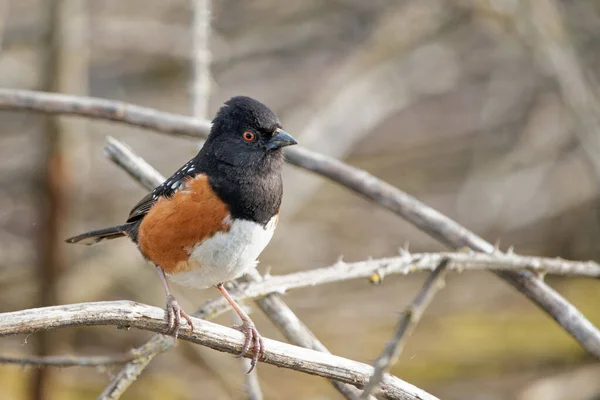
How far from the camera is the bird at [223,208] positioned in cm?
238

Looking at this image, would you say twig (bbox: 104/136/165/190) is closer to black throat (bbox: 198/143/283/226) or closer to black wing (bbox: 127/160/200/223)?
black wing (bbox: 127/160/200/223)

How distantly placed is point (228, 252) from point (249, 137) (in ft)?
1.47

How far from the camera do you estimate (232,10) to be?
670cm

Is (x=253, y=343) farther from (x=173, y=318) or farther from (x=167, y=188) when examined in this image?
(x=167, y=188)

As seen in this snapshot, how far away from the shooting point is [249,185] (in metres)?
2.46

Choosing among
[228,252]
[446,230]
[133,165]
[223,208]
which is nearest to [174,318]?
[228,252]

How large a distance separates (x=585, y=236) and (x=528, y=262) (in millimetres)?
3804

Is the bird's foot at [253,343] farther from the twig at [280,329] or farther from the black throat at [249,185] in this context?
the black throat at [249,185]

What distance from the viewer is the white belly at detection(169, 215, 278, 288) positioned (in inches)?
92.7

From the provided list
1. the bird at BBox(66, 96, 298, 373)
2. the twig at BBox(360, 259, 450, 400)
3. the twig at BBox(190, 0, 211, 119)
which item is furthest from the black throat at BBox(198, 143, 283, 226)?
the twig at BBox(360, 259, 450, 400)

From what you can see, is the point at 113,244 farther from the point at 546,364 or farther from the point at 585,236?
the point at 585,236

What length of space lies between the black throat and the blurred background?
766mm

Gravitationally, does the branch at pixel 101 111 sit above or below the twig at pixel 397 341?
above

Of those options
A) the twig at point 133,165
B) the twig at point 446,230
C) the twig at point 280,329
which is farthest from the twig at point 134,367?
the twig at point 446,230
